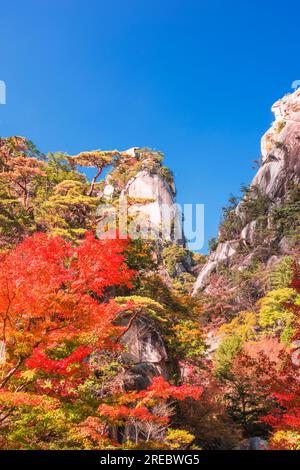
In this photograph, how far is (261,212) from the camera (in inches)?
1956

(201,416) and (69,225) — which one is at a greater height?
(69,225)

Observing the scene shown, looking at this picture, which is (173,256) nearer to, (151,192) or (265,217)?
(151,192)

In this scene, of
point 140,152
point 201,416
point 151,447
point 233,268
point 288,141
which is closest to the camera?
point 151,447

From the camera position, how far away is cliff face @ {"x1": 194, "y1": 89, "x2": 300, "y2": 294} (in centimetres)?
4488

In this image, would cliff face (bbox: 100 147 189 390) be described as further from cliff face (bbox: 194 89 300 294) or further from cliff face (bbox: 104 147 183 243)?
cliff face (bbox: 194 89 300 294)

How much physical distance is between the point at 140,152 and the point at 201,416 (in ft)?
175

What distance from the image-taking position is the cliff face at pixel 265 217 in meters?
44.9

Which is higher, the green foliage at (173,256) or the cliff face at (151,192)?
the cliff face at (151,192)

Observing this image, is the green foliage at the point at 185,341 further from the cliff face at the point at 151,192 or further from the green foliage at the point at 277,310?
the green foliage at the point at 277,310

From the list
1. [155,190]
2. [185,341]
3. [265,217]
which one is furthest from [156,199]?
[185,341]

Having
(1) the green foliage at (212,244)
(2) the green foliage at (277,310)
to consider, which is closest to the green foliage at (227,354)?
(2) the green foliage at (277,310)

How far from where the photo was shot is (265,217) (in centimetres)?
4803

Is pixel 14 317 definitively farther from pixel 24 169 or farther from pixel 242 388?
pixel 24 169

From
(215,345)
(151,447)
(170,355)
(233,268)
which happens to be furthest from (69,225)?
(233,268)
